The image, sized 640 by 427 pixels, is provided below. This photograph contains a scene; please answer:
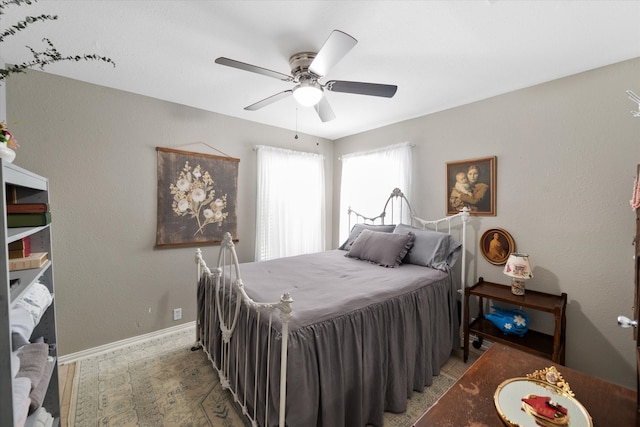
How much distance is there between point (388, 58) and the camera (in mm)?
1919

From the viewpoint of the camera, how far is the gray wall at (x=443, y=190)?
6.40 feet

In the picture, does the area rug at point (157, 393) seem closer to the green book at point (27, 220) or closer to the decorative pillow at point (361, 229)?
the green book at point (27, 220)

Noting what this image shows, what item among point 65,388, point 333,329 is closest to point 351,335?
point 333,329

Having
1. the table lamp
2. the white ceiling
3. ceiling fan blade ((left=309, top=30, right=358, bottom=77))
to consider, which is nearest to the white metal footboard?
ceiling fan blade ((left=309, top=30, right=358, bottom=77))

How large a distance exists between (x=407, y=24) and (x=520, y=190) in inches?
69.2

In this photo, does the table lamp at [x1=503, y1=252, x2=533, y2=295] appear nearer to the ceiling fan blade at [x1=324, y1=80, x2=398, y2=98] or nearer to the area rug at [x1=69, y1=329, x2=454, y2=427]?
the area rug at [x1=69, y1=329, x2=454, y2=427]

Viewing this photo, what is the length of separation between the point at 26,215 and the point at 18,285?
0.37m

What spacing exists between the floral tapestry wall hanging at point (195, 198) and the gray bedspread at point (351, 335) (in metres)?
0.80

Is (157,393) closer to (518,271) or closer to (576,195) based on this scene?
(518,271)

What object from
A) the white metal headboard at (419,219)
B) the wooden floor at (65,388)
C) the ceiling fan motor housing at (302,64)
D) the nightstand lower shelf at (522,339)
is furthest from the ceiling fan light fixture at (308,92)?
the wooden floor at (65,388)

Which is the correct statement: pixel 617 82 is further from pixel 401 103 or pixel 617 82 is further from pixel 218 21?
pixel 218 21

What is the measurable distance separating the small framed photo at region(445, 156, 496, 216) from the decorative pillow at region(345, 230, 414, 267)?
0.66m

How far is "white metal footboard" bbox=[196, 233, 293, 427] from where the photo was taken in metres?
1.22

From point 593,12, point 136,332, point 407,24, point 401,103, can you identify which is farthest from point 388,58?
point 136,332
